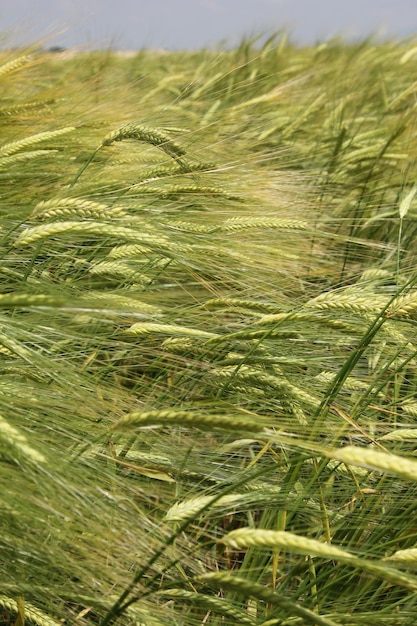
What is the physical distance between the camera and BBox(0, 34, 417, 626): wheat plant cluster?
71 centimetres

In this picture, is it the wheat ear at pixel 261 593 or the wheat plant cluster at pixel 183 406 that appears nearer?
the wheat ear at pixel 261 593

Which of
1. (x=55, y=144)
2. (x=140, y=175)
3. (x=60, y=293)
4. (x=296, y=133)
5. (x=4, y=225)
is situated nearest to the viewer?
(x=60, y=293)

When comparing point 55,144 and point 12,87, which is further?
point 12,87

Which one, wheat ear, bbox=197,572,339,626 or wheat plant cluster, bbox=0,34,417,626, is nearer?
wheat ear, bbox=197,572,339,626

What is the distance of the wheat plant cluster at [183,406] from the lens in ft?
2.31

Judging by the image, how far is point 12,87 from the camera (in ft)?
6.46

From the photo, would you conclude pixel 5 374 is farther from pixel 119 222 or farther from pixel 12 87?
pixel 12 87

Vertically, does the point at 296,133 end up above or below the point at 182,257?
below

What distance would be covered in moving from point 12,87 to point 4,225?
3.21 feet

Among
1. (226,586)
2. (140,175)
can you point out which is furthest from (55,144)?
(226,586)

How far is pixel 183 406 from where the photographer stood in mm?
827

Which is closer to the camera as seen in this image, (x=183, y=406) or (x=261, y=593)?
(x=261, y=593)

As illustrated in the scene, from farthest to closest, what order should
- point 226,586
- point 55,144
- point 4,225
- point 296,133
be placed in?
point 296,133, point 55,144, point 4,225, point 226,586

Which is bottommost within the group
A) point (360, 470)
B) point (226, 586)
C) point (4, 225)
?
point (360, 470)
